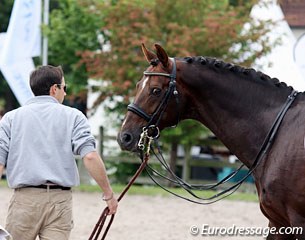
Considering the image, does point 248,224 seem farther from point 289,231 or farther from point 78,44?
point 78,44

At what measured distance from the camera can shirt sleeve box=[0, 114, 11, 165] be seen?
491 centimetres

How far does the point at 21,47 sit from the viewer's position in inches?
588

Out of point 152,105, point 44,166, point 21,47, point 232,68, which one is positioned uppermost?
point 232,68

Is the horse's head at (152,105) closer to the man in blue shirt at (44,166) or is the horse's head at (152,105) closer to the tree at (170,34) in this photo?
the man in blue shirt at (44,166)

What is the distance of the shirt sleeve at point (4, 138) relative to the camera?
16.1ft

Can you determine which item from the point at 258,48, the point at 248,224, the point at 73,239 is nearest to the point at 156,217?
the point at 248,224

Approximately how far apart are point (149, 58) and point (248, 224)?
5641 millimetres

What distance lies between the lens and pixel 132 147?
211 inches

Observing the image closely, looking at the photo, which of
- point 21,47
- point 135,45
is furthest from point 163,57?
point 21,47

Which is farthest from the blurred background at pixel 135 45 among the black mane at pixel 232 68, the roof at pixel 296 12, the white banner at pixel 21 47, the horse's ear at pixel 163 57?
the horse's ear at pixel 163 57

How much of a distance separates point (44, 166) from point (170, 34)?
10.6 m

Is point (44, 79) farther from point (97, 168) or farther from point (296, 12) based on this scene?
point (296, 12)

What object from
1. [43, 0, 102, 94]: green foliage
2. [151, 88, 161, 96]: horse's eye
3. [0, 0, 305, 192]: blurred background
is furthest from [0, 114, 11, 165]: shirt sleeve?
[43, 0, 102, 94]: green foliage

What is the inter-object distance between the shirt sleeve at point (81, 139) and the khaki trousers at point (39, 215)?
339mm
